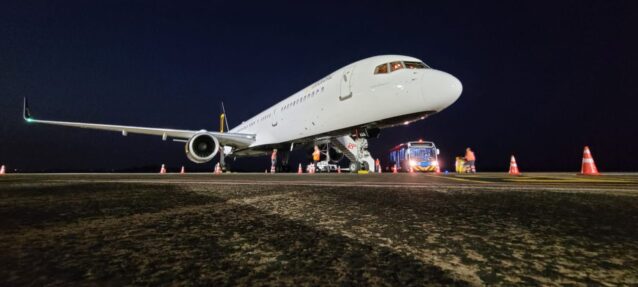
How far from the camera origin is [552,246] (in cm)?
122

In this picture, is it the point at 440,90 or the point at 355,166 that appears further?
→ the point at 355,166

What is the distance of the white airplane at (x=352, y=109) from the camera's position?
8555 millimetres

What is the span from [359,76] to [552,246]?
31.3ft

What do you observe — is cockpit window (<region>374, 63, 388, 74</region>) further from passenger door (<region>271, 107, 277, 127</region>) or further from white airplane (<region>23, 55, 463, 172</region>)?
passenger door (<region>271, 107, 277, 127</region>)

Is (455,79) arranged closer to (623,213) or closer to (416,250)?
(623,213)

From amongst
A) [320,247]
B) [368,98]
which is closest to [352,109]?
[368,98]

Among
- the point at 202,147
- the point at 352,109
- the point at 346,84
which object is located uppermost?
the point at 346,84

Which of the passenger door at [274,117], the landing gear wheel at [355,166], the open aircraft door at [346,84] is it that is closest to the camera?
the open aircraft door at [346,84]

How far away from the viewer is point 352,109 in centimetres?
1045

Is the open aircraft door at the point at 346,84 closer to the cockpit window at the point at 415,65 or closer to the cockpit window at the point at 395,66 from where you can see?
the cockpit window at the point at 395,66

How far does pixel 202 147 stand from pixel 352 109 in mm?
7084

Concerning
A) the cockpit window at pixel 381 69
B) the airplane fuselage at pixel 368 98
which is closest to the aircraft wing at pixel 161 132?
the airplane fuselage at pixel 368 98

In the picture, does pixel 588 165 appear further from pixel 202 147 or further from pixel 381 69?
pixel 202 147

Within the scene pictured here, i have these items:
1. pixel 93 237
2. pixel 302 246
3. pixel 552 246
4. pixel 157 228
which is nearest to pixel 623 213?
pixel 552 246
